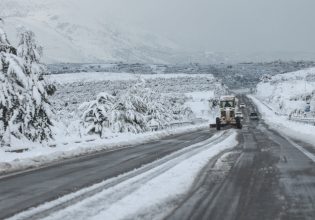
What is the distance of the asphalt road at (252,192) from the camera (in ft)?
24.1

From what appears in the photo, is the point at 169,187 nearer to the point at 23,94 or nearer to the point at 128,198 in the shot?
Answer: the point at 128,198

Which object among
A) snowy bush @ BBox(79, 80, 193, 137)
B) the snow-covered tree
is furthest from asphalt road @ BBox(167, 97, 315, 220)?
snowy bush @ BBox(79, 80, 193, 137)

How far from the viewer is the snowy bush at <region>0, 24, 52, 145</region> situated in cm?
1869

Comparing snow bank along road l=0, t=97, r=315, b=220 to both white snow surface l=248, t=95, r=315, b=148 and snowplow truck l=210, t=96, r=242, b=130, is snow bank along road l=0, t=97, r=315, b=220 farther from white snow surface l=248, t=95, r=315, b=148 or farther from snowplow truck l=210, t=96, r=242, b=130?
snowplow truck l=210, t=96, r=242, b=130

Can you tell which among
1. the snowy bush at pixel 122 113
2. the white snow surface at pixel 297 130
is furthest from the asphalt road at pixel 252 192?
the snowy bush at pixel 122 113

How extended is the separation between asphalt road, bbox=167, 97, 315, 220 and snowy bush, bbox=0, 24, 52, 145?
8535 mm

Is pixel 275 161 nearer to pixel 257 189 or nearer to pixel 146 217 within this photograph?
pixel 257 189

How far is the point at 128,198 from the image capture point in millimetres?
8469

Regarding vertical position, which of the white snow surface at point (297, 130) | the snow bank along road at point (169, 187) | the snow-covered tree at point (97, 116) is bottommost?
the white snow surface at point (297, 130)

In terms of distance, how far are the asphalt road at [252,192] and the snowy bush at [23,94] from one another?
28.0 feet

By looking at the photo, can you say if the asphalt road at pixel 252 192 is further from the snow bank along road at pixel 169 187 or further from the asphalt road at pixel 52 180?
the asphalt road at pixel 52 180

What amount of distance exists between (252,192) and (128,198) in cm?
233

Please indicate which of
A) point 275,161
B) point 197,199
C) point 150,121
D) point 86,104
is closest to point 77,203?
point 197,199

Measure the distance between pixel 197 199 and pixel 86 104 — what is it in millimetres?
25593
